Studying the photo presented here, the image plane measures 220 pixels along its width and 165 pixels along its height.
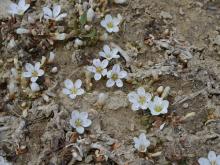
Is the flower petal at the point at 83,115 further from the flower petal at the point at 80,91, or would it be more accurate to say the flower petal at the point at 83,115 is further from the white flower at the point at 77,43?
the white flower at the point at 77,43

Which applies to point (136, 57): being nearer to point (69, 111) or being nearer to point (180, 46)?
point (180, 46)

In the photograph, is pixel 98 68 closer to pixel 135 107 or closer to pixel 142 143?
pixel 135 107

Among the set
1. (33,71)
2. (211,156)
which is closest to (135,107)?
(211,156)

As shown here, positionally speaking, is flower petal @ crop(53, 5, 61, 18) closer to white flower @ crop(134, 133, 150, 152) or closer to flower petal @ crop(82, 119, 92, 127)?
flower petal @ crop(82, 119, 92, 127)

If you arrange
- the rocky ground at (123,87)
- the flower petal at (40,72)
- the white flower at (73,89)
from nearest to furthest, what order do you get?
the rocky ground at (123,87), the white flower at (73,89), the flower petal at (40,72)

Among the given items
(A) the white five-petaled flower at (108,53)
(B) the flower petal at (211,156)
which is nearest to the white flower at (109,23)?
(A) the white five-petaled flower at (108,53)
